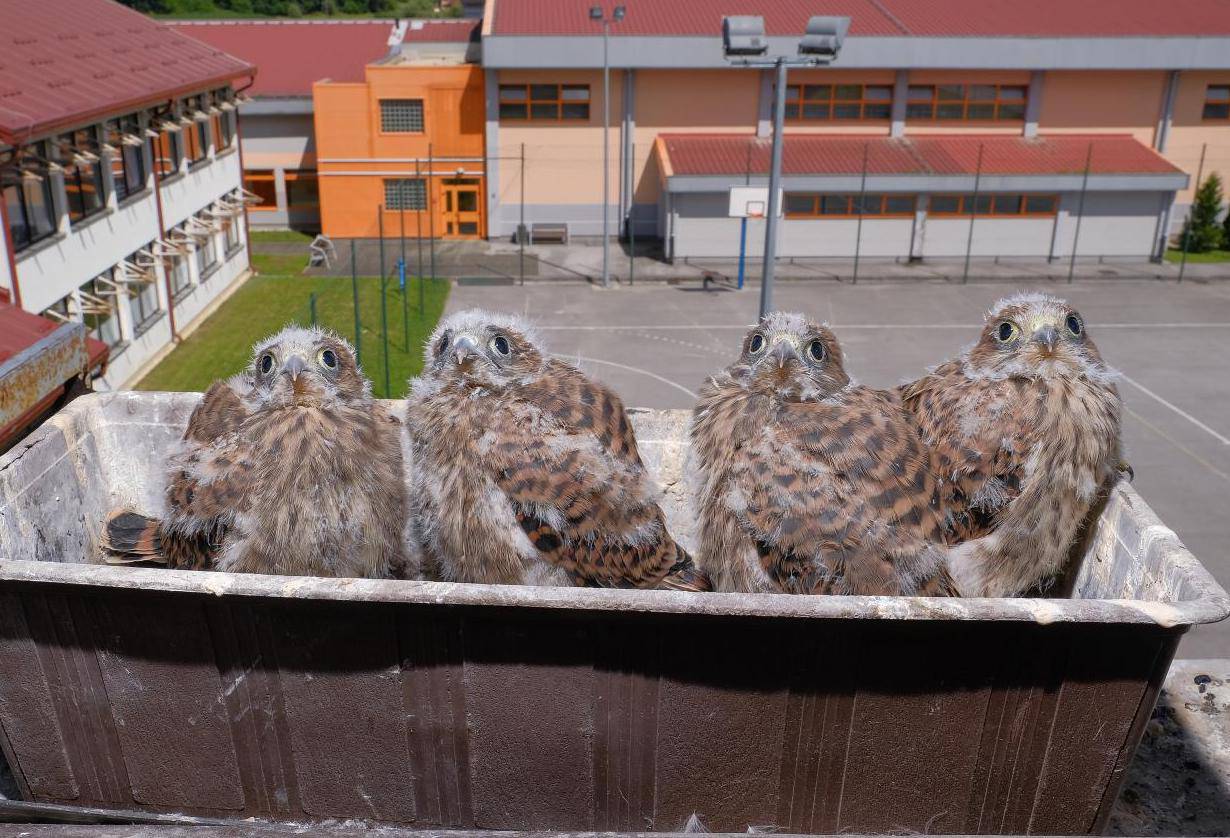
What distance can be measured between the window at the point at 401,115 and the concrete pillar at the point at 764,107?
37.0ft

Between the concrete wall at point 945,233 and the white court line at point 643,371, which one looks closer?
the white court line at point 643,371

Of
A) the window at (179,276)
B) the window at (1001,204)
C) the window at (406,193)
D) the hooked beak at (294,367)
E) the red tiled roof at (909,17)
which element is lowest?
the window at (179,276)

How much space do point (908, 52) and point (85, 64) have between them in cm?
2299

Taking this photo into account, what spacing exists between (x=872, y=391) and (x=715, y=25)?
101 feet

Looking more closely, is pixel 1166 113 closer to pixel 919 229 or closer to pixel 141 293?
pixel 919 229

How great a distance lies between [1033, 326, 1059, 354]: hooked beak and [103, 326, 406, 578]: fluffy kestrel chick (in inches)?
119

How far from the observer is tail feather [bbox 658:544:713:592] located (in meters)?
4.35

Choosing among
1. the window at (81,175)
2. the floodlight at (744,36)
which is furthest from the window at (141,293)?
the floodlight at (744,36)

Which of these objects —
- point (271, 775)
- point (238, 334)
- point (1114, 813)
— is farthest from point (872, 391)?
point (238, 334)

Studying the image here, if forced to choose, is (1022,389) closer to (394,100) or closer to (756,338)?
(756,338)

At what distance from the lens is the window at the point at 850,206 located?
Answer: 31.5 m

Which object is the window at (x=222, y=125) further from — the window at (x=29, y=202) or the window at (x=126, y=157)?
the window at (x=29, y=202)

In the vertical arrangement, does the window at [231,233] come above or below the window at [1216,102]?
below

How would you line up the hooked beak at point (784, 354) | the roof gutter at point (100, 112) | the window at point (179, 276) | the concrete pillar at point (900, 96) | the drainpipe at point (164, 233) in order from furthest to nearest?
the concrete pillar at point (900, 96)
the window at point (179, 276)
the drainpipe at point (164, 233)
the roof gutter at point (100, 112)
the hooked beak at point (784, 354)
